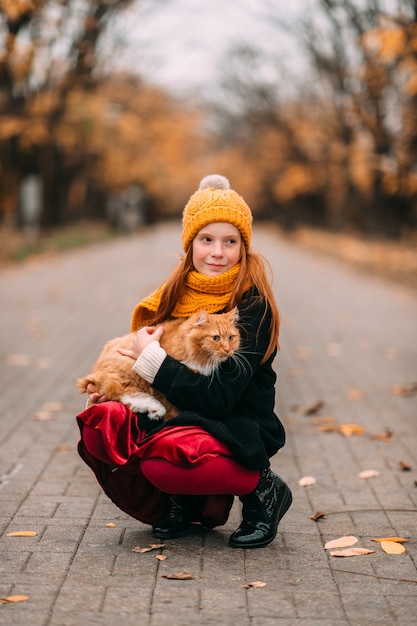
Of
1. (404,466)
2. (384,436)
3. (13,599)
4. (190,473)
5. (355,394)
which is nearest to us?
(13,599)

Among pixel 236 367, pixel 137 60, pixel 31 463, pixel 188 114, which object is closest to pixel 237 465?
pixel 236 367

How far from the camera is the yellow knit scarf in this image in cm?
408

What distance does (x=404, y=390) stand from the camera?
8336 mm

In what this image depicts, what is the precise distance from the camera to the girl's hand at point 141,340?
394 cm

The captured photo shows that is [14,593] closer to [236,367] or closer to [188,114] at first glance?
[236,367]

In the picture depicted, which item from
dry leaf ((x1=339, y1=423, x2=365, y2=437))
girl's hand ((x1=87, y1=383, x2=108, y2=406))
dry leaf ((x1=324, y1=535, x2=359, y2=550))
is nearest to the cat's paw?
girl's hand ((x1=87, y1=383, x2=108, y2=406))

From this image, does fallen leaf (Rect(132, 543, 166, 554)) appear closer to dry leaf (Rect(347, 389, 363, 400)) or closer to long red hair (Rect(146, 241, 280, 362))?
long red hair (Rect(146, 241, 280, 362))

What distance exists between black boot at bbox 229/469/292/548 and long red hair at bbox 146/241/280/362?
0.62 m

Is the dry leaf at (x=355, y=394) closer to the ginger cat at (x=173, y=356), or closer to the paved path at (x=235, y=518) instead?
the paved path at (x=235, y=518)

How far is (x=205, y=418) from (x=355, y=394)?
4413 millimetres

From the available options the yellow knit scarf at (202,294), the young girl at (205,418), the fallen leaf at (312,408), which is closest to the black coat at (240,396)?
the young girl at (205,418)

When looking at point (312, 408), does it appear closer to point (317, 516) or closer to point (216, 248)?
point (317, 516)

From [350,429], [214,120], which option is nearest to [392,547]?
[350,429]

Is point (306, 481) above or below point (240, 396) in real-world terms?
below
